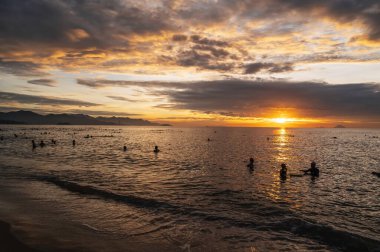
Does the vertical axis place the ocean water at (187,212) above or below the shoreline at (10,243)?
below

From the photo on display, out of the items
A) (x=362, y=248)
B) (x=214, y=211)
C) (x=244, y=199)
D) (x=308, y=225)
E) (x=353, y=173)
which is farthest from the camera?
(x=353, y=173)

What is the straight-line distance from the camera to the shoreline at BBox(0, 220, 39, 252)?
10305mm

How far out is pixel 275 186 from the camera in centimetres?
2647

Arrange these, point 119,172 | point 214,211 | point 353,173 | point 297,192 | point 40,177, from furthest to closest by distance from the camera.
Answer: point 353,173, point 119,172, point 40,177, point 297,192, point 214,211

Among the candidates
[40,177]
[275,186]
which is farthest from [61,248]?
[275,186]

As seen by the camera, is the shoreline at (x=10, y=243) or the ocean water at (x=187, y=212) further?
the ocean water at (x=187, y=212)

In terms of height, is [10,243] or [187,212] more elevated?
[10,243]

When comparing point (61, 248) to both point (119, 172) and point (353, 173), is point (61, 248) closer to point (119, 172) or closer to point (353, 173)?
point (119, 172)

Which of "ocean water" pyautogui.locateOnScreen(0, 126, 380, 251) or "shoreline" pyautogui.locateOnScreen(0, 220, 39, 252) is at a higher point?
"shoreline" pyautogui.locateOnScreen(0, 220, 39, 252)

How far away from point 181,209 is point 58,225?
7159mm

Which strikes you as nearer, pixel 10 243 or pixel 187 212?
pixel 10 243

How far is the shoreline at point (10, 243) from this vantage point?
406 inches

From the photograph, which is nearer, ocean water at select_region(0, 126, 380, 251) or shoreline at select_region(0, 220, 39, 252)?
shoreline at select_region(0, 220, 39, 252)

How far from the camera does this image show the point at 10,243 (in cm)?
1073
